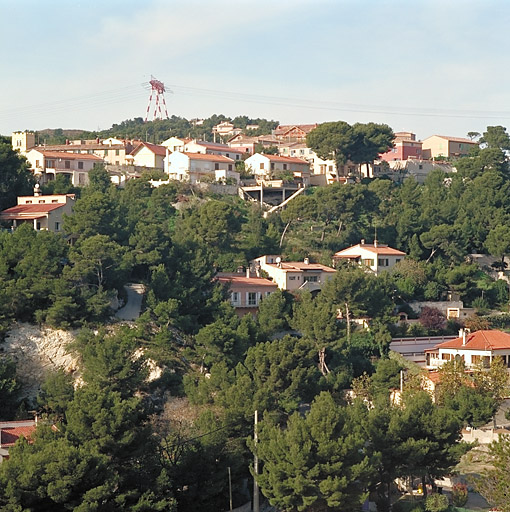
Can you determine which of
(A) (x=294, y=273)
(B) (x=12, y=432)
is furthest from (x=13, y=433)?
(A) (x=294, y=273)

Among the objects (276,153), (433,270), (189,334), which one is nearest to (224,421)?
(189,334)

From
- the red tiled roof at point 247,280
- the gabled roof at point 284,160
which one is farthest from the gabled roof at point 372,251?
the gabled roof at point 284,160

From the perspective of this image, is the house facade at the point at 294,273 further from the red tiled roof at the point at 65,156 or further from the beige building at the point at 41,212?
the red tiled roof at the point at 65,156

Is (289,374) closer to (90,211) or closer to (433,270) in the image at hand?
(90,211)

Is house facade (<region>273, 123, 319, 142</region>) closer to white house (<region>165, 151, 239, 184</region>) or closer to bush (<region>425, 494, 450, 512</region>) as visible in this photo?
white house (<region>165, 151, 239, 184</region>)

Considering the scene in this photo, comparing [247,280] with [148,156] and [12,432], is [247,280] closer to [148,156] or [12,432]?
[148,156]

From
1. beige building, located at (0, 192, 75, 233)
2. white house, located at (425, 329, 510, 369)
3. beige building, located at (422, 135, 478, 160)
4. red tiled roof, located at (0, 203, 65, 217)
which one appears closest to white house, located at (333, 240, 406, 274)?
white house, located at (425, 329, 510, 369)

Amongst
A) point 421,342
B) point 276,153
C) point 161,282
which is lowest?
point 421,342

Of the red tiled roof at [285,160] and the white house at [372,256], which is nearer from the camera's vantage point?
the white house at [372,256]
